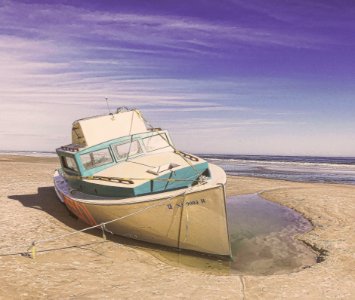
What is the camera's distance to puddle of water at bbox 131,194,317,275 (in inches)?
416

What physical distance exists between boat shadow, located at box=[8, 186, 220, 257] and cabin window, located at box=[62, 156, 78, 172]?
1979 millimetres

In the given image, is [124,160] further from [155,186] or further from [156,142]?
[155,186]

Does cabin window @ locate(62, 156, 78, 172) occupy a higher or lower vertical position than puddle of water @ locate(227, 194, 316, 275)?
higher

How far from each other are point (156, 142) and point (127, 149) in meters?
1.27

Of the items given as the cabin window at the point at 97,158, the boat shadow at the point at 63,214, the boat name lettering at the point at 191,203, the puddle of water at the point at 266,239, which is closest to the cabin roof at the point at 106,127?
the cabin window at the point at 97,158

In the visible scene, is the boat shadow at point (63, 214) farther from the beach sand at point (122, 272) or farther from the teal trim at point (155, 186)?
the teal trim at point (155, 186)

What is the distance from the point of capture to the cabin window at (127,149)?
14.1 meters

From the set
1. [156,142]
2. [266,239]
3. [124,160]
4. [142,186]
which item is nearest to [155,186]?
[142,186]

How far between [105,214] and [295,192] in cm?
1542

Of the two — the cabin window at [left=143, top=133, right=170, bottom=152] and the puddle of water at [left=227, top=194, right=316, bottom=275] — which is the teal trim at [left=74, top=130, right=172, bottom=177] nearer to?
the cabin window at [left=143, top=133, right=170, bottom=152]

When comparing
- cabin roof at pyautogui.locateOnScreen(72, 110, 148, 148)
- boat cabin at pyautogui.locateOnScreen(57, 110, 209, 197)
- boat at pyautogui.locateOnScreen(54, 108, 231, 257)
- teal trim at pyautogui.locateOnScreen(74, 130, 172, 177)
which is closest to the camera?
boat at pyautogui.locateOnScreen(54, 108, 231, 257)

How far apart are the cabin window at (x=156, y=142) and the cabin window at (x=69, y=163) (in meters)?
2.84

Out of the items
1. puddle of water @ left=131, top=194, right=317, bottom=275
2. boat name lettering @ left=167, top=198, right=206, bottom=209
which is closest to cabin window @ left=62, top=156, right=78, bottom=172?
boat name lettering @ left=167, top=198, right=206, bottom=209

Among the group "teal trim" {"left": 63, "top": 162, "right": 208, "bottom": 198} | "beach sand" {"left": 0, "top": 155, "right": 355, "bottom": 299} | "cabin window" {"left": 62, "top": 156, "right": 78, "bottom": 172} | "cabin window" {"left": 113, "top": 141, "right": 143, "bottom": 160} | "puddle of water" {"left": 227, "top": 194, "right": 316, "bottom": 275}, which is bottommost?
"puddle of water" {"left": 227, "top": 194, "right": 316, "bottom": 275}
